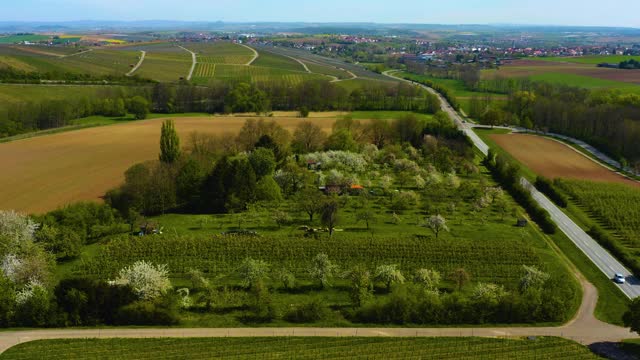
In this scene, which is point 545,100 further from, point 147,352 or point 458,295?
point 147,352

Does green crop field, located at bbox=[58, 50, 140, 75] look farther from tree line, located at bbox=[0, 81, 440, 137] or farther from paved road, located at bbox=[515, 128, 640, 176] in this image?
paved road, located at bbox=[515, 128, 640, 176]

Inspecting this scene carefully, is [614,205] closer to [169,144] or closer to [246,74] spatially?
[169,144]

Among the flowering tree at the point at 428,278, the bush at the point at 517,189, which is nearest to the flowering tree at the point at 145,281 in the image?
the flowering tree at the point at 428,278

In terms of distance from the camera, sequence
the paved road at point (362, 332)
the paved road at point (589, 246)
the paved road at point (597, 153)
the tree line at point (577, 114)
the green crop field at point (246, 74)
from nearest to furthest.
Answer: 1. the paved road at point (362, 332)
2. the paved road at point (589, 246)
3. the paved road at point (597, 153)
4. the tree line at point (577, 114)
5. the green crop field at point (246, 74)

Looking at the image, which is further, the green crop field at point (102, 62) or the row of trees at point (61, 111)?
the green crop field at point (102, 62)

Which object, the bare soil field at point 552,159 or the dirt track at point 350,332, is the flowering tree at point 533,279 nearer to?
the dirt track at point 350,332

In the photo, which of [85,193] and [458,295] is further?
[85,193]

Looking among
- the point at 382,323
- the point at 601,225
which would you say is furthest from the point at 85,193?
the point at 601,225
